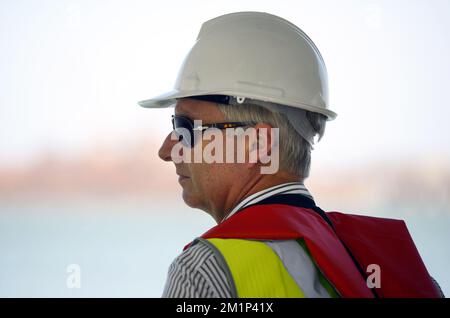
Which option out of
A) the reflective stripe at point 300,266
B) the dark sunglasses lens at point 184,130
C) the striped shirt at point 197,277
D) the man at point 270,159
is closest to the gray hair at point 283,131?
the man at point 270,159

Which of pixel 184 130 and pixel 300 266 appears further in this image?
pixel 184 130

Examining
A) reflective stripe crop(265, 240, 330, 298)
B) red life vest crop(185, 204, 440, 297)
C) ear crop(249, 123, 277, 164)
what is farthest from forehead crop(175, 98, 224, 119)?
reflective stripe crop(265, 240, 330, 298)

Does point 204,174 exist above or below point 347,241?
above

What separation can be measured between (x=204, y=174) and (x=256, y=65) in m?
0.36

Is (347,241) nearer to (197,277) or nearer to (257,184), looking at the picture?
(257,184)

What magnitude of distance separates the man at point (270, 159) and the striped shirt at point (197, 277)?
5 cm

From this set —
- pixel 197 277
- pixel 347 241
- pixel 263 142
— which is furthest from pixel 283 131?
pixel 197 277

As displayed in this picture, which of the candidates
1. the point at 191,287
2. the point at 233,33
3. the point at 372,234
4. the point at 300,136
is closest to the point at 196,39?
the point at 233,33

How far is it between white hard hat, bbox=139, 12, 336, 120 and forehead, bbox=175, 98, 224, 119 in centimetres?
A: 3

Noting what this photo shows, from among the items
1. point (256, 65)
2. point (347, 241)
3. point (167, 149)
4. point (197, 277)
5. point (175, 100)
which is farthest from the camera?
point (175, 100)

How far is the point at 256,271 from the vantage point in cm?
149

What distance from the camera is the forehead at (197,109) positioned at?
1982 mm

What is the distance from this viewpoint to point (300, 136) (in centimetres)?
196
